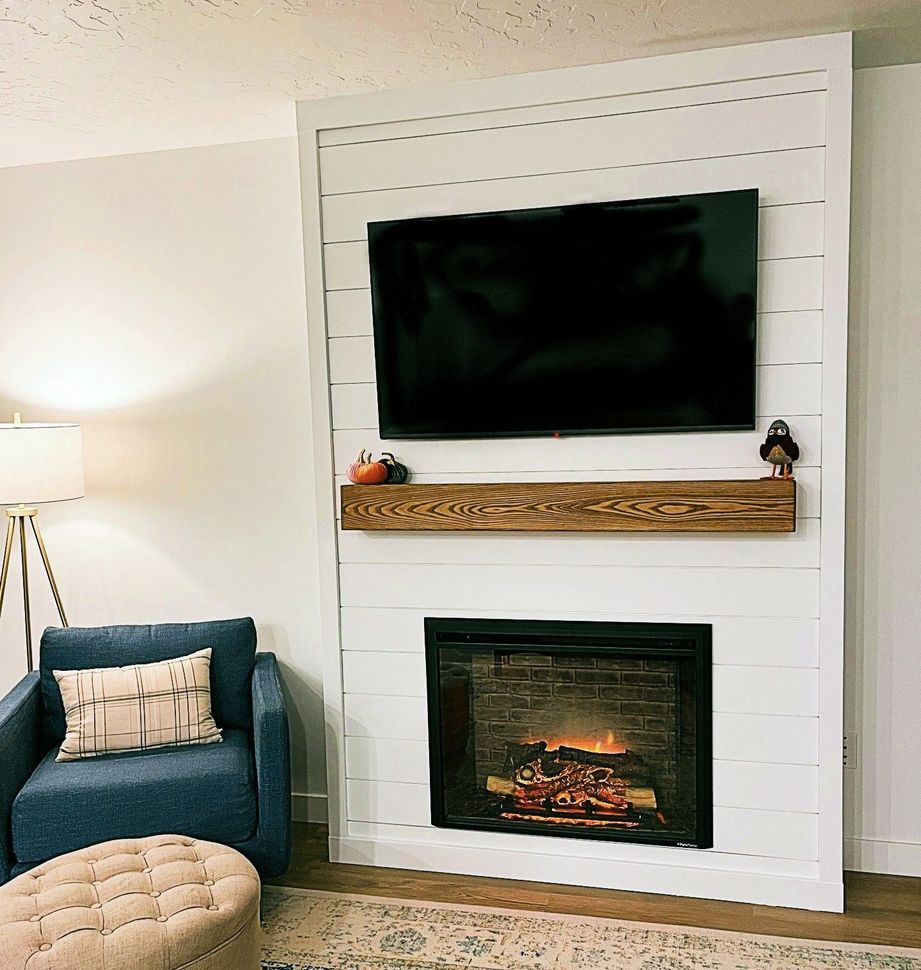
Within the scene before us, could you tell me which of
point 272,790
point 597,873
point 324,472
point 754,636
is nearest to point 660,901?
point 597,873

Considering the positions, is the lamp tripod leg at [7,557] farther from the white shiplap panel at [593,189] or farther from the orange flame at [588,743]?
the orange flame at [588,743]

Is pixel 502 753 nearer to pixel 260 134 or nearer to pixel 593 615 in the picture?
pixel 593 615

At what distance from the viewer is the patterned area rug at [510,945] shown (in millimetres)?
2676

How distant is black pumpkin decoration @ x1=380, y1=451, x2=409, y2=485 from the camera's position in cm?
314

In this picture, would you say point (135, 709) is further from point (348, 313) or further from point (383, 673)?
point (348, 313)

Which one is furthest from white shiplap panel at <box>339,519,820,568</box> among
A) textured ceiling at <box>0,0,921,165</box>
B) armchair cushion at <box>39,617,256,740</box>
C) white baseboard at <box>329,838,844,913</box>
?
textured ceiling at <box>0,0,921,165</box>

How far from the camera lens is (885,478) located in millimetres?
3008

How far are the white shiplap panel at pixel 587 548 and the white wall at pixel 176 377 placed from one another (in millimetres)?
508

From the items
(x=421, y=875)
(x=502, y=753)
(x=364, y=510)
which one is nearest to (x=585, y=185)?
(x=364, y=510)

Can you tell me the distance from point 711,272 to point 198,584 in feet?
7.22

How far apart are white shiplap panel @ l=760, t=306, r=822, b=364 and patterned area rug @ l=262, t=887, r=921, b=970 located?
5.47ft

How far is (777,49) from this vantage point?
274 centimetres

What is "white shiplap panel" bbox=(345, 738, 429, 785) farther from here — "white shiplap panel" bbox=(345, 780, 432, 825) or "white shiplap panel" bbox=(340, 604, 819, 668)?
"white shiplap panel" bbox=(340, 604, 819, 668)

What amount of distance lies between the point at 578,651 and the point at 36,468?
1941 mm
